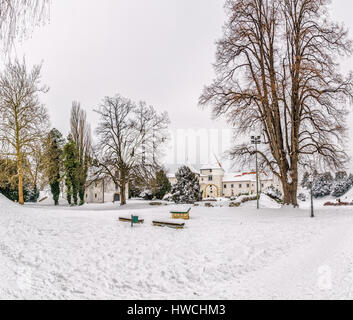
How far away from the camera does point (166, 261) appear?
7262 mm

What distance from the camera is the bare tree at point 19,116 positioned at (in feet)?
60.8

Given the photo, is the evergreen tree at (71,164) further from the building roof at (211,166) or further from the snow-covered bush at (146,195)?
the building roof at (211,166)

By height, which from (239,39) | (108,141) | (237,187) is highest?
(239,39)

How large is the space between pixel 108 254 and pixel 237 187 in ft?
216

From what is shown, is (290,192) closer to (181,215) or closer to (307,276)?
(181,215)

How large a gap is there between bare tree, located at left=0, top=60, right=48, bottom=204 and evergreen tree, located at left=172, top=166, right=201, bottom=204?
613 inches

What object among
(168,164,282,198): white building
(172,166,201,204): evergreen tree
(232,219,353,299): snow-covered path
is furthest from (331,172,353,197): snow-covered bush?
(232,219,353,299): snow-covered path

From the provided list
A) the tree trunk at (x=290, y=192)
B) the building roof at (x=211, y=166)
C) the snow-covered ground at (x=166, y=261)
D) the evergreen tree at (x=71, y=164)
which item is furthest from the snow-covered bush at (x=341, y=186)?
the evergreen tree at (x=71, y=164)
